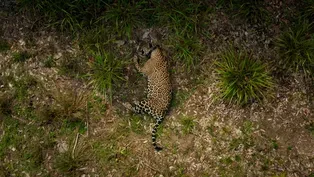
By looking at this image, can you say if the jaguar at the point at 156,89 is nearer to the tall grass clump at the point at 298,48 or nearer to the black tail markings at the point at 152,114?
the black tail markings at the point at 152,114

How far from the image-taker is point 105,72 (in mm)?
6848

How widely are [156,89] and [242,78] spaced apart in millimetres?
1762

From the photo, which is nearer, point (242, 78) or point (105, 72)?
point (242, 78)

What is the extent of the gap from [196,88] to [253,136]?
1532 mm

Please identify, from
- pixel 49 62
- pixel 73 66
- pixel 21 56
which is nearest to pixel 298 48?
pixel 73 66

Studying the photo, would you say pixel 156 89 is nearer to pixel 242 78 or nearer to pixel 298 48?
pixel 242 78

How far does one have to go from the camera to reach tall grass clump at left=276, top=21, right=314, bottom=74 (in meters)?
6.73

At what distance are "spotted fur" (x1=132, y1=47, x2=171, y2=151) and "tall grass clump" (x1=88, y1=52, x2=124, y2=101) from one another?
636mm

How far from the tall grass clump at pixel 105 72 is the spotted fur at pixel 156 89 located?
0.64m

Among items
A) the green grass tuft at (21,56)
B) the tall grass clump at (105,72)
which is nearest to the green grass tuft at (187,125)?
the tall grass clump at (105,72)

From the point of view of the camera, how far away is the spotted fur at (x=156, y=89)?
6543mm

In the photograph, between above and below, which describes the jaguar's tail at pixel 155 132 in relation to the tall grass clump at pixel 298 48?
below

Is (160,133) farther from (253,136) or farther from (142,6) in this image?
(142,6)

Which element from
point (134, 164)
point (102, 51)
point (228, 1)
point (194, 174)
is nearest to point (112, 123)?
point (134, 164)
